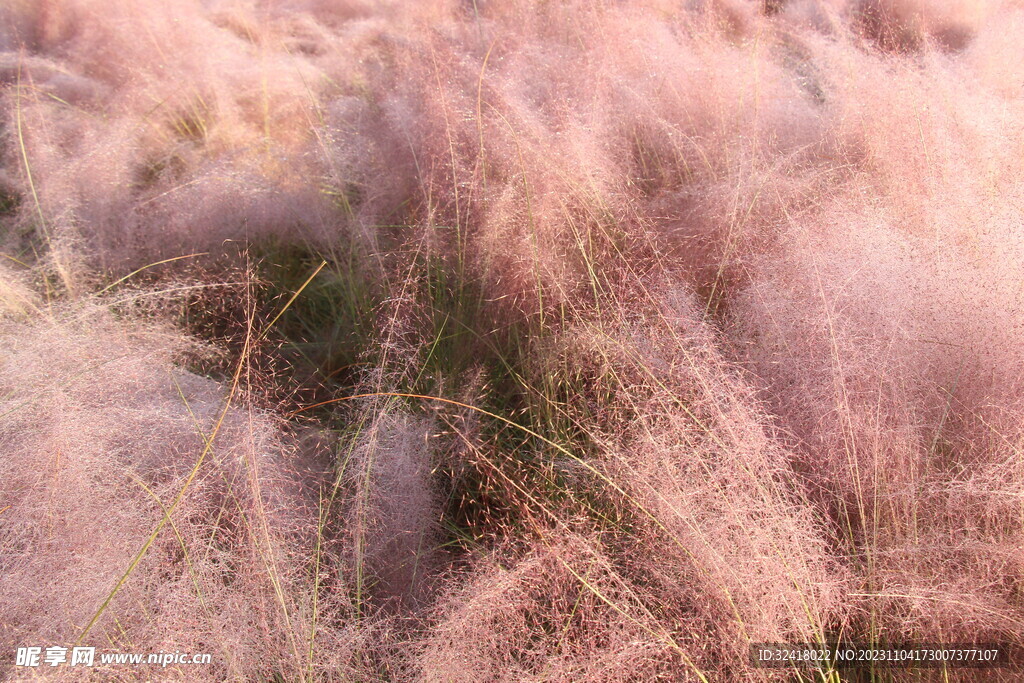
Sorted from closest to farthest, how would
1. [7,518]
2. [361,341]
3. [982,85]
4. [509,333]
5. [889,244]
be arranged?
[7,518]
[889,244]
[509,333]
[361,341]
[982,85]

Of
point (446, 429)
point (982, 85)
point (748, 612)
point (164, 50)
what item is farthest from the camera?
point (164, 50)

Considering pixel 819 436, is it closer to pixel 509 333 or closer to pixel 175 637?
pixel 509 333

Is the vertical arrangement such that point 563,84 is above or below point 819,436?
above

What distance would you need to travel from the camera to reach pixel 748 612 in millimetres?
1089

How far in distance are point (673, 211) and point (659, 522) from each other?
993 mm

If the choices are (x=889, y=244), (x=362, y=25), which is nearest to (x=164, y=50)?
(x=362, y=25)

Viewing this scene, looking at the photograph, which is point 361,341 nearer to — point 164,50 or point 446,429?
point 446,429

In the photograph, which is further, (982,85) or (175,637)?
(982,85)

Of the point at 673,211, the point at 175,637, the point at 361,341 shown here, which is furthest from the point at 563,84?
the point at 175,637

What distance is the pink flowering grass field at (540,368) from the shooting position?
1145 millimetres

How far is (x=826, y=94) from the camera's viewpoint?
2201mm

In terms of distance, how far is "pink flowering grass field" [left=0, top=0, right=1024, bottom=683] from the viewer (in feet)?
3.76

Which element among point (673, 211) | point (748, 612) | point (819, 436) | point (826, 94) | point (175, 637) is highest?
point (826, 94)

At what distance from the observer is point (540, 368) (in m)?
1.61
